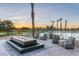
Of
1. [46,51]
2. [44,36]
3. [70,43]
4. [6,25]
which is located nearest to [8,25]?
[6,25]

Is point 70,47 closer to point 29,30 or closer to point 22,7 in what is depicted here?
point 29,30

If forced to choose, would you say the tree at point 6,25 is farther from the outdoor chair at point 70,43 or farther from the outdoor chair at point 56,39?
the outdoor chair at point 70,43

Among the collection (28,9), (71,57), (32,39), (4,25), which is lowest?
(71,57)

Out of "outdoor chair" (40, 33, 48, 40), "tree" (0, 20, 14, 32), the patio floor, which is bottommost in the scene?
the patio floor

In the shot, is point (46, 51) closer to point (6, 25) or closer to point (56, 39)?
point (56, 39)

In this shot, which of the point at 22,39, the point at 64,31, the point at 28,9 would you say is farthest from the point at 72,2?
the point at 22,39

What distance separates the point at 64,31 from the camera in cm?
254

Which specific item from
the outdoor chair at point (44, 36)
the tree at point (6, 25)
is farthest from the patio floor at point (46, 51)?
the tree at point (6, 25)

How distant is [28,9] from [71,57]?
2.91 feet

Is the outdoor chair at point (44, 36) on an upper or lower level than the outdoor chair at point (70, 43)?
upper

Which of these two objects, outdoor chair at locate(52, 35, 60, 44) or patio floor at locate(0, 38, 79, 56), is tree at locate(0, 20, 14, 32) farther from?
outdoor chair at locate(52, 35, 60, 44)

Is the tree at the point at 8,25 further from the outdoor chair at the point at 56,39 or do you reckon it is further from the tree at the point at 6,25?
the outdoor chair at the point at 56,39

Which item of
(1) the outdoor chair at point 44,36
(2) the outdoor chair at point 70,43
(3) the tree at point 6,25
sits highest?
(3) the tree at point 6,25

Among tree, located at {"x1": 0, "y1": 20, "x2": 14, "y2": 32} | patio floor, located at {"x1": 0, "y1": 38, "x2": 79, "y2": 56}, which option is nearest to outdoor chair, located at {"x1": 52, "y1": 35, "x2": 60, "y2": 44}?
patio floor, located at {"x1": 0, "y1": 38, "x2": 79, "y2": 56}
